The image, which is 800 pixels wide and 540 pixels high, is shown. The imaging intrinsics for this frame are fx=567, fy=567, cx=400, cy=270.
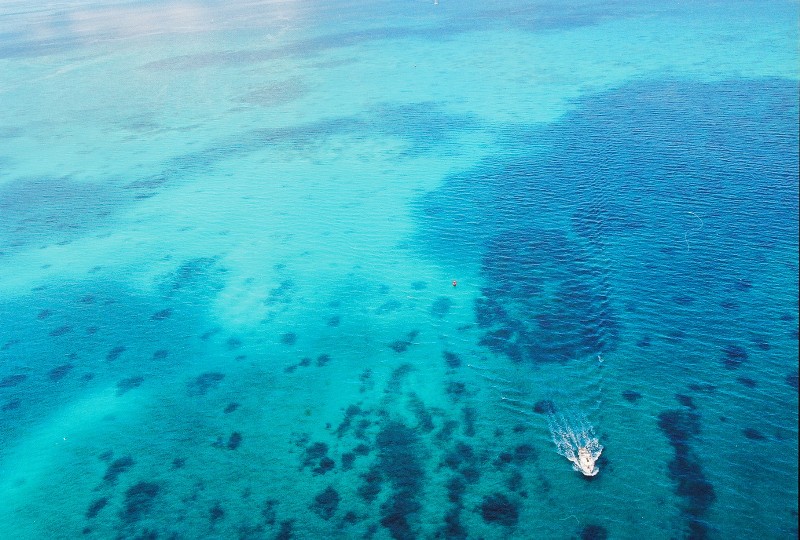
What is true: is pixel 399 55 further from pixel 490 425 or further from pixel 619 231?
pixel 490 425

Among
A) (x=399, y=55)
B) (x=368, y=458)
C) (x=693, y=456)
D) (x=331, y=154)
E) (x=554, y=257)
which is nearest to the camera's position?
(x=693, y=456)

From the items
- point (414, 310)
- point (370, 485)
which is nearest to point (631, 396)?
point (370, 485)

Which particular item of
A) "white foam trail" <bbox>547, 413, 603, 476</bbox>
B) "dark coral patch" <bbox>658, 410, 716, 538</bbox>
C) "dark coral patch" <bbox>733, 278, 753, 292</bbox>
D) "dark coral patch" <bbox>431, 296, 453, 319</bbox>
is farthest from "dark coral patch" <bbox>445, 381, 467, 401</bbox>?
"dark coral patch" <bbox>733, 278, 753, 292</bbox>

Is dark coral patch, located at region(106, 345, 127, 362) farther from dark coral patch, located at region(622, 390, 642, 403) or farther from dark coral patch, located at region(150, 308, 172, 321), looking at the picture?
dark coral patch, located at region(622, 390, 642, 403)

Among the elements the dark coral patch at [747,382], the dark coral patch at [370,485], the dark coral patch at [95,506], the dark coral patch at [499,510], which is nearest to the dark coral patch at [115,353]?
the dark coral patch at [95,506]

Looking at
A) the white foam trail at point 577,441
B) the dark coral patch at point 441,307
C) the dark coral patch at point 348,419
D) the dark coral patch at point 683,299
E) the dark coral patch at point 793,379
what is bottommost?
the dark coral patch at point 348,419

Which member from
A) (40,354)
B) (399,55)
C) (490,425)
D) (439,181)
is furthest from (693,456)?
(399,55)

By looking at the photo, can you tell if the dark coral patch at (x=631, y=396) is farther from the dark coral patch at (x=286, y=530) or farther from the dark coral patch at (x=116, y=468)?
the dark coral patch at (x=116, y=468)
